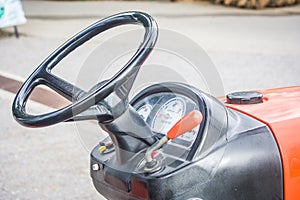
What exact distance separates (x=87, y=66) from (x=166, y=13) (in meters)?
9.89

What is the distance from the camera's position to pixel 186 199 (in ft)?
5.15

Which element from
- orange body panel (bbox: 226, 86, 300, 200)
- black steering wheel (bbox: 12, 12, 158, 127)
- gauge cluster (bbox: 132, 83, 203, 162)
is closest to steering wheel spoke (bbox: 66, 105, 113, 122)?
black steering wheel (bbox: 12, 12, 158, 127)

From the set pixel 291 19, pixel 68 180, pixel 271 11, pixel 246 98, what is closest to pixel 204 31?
pixel 291 19

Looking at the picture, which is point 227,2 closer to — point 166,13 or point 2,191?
point 166,13

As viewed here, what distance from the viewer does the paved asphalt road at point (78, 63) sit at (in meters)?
3.51

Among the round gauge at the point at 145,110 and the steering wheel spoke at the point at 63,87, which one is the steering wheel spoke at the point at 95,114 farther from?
the round gauge at the point at 145,110

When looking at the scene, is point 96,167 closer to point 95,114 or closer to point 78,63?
point 95,114

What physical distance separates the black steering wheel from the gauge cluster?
0.71 ft

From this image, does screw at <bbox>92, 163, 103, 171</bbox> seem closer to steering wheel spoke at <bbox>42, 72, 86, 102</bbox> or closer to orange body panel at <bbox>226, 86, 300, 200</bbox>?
steering wheel spoke at <bbox>42, 72, 86, 102</bbox>

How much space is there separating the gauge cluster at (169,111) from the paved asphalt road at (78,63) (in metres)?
0.23

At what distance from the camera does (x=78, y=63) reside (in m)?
2.57

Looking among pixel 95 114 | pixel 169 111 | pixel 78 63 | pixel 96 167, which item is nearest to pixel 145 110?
pixel 169 111

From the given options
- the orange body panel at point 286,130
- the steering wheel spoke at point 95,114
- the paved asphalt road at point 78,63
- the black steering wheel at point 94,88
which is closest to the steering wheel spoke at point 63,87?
the black steering wheel at point 94,88

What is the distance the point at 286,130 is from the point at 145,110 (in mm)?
465
